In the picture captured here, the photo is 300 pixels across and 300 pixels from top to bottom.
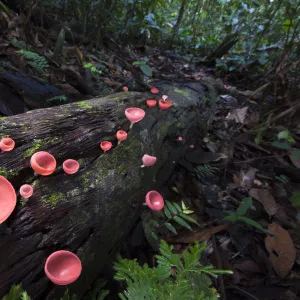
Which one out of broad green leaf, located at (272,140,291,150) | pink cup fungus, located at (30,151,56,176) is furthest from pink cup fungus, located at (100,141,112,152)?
broad green leaf, located at (272,140,291,150)

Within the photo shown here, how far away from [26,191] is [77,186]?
0.36m

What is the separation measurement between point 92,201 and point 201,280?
94cm

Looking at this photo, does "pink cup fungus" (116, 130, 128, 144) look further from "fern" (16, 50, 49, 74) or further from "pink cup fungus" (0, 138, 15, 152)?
"fern" (16, 50, 49, 74)

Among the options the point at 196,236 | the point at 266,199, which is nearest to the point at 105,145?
the point at 196,236

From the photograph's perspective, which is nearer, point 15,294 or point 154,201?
point 15,294

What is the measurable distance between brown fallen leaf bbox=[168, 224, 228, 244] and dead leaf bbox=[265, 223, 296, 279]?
49 centimetres

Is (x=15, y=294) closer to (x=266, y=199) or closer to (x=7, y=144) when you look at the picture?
(x=7, y=144)

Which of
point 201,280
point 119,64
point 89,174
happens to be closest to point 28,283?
point 89,174

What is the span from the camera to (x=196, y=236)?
97.4 inches

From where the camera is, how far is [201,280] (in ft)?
5.23

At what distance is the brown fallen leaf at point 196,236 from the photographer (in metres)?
2.41

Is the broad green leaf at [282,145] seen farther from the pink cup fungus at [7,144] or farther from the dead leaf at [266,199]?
the pink cup fungus at [7,144]

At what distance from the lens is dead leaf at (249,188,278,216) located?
2.90 metres

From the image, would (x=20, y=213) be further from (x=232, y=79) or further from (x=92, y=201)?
(x=232, y=79)
